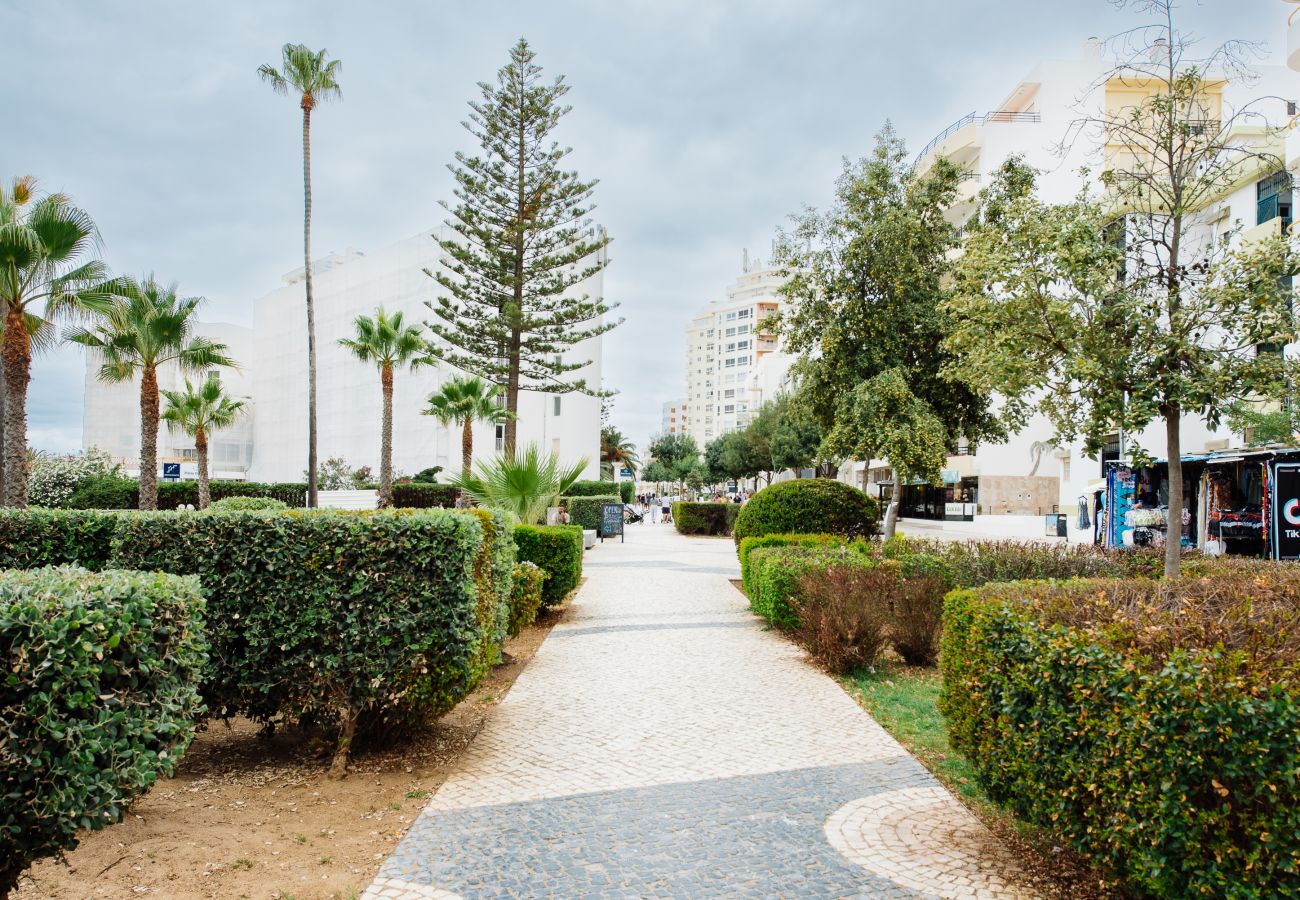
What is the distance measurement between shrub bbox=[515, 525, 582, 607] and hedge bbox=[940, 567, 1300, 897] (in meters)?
7.30

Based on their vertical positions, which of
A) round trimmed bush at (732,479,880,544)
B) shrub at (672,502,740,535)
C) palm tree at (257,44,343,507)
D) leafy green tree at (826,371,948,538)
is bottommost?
shrub at (672,502,740,535)

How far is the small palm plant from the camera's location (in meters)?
11.0

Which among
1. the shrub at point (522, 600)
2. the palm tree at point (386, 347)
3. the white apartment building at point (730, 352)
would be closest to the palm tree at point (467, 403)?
the palm tree at point (386, 347)

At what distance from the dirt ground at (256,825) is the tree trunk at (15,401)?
13.0 meters

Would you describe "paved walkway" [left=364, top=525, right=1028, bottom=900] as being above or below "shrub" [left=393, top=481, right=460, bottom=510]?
below

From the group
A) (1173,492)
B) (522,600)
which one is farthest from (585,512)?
(1173,492)

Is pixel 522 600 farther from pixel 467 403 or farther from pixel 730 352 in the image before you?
pixel 730 352

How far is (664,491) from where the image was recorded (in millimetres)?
94812

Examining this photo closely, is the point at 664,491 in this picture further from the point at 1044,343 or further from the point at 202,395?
the point at 1044,343

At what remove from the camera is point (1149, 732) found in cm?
247

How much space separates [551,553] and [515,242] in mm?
18929

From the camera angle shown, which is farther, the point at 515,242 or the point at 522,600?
the point at 515,242

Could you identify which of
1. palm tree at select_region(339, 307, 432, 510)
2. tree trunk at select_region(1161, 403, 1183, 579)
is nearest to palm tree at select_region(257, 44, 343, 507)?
palm tree at select_region(339, 307, 432, 510)

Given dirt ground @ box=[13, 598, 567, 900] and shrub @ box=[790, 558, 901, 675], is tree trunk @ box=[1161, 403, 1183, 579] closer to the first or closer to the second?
shrub @ box=[790, 558, 901, 675]
